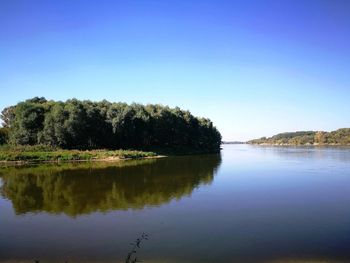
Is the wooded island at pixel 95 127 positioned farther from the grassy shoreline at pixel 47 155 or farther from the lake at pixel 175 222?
the lake at pixel 175 222

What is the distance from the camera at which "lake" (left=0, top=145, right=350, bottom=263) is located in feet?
50.8

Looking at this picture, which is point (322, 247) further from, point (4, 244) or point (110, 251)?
point (4, 244)

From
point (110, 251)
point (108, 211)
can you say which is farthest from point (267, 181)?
point (110, 251)

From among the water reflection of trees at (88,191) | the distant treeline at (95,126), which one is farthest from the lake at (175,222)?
the distant treeline at (95,126)

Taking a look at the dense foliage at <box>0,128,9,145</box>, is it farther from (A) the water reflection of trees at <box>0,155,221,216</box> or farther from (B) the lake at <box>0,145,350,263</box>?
Result: (B) the lake at <box>0,145,350,263</box>

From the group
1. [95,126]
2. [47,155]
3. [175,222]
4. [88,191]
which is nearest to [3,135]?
[95,126]

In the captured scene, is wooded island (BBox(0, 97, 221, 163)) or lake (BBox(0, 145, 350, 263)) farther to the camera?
wooded island (BBox(0, 97, 221, 163))

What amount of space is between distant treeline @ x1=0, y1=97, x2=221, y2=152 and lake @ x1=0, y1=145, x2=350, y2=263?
137 ft

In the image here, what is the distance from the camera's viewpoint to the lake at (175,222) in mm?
15469

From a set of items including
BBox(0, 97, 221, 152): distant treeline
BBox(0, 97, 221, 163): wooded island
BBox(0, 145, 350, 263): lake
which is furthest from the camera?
BBox(0, 97, 221, 152): distant treeline

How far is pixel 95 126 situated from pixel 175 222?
6685cm

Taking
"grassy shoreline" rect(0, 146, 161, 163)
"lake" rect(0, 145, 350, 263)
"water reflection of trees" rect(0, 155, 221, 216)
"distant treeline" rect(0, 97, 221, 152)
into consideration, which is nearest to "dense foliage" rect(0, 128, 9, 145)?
"distant treeline" rect(0, 97, 221, 152)

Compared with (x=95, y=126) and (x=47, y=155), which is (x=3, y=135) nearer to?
(x=95, y=126)

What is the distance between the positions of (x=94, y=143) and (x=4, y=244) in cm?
7177
